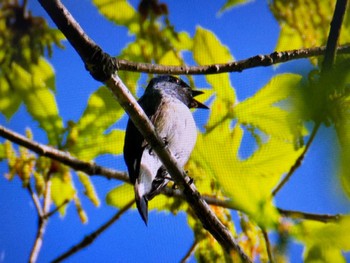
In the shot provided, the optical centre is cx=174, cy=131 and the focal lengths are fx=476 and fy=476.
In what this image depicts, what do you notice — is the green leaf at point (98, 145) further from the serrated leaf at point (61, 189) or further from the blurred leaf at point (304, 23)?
the blurred leaf at point (304, 23)

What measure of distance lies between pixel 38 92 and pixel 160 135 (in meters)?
0.26

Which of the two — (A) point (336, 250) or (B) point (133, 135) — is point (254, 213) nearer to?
→ (A) point (336, 250)

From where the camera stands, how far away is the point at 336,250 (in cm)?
37

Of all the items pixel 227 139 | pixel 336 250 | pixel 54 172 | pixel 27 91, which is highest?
pixel 27 91

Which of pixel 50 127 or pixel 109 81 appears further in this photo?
pixel 50 127

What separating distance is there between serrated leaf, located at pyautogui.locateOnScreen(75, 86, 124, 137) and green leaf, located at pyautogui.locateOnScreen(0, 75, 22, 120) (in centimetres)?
11

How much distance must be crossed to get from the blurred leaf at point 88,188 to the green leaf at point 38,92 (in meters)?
0.13

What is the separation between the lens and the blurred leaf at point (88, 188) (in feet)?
2.65

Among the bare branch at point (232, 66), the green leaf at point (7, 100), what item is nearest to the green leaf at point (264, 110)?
the bare branch at point (232, 66)

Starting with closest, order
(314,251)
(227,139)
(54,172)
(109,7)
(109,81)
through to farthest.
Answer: (314,251)
(109,81)
(227,139)
(109,7)
(54,172)

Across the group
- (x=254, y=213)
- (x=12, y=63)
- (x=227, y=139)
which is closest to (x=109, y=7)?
(x=12, y=63)

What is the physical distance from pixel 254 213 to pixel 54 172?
0.59m

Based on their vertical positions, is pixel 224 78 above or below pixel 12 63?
below

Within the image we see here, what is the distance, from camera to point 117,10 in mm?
751
